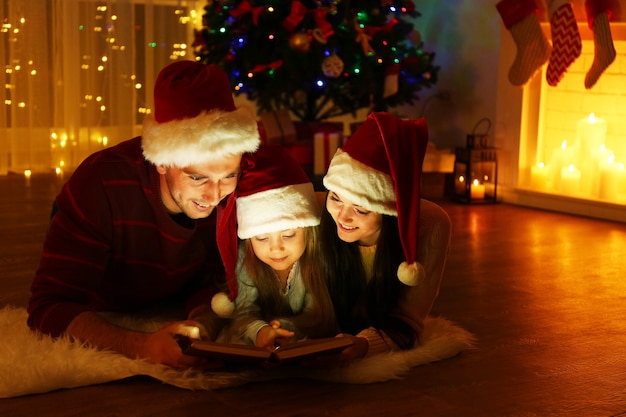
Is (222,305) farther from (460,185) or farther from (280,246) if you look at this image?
(460,185)

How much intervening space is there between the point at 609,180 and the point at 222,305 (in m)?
2.80

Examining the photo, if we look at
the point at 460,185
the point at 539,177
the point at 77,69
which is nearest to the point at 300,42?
the point at 460,185

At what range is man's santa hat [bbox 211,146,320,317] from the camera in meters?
2.16

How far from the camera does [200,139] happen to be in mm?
2096

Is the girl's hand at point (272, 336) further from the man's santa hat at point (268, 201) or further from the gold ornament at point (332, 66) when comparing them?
the gold ornament at point (332, 66)

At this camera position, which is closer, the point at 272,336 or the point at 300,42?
the point at 272,336

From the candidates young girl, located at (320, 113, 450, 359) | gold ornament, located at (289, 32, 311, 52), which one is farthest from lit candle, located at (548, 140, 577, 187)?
young girl, located at (320, 113, 450, 359)

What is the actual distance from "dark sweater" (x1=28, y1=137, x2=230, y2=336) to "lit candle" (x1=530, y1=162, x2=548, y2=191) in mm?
2844

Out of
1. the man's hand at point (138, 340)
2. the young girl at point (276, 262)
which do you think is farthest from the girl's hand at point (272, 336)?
the man's hand at point (138, 340)

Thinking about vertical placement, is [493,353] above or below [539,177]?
below

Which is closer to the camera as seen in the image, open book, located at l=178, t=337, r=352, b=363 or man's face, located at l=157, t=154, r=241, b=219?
open book, located at l=178, t=337, r=352, b=363

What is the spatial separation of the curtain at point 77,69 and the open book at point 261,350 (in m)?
3.59

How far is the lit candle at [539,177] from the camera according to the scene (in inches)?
190

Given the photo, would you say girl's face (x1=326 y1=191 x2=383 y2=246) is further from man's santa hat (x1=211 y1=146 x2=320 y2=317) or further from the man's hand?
the man's hand
